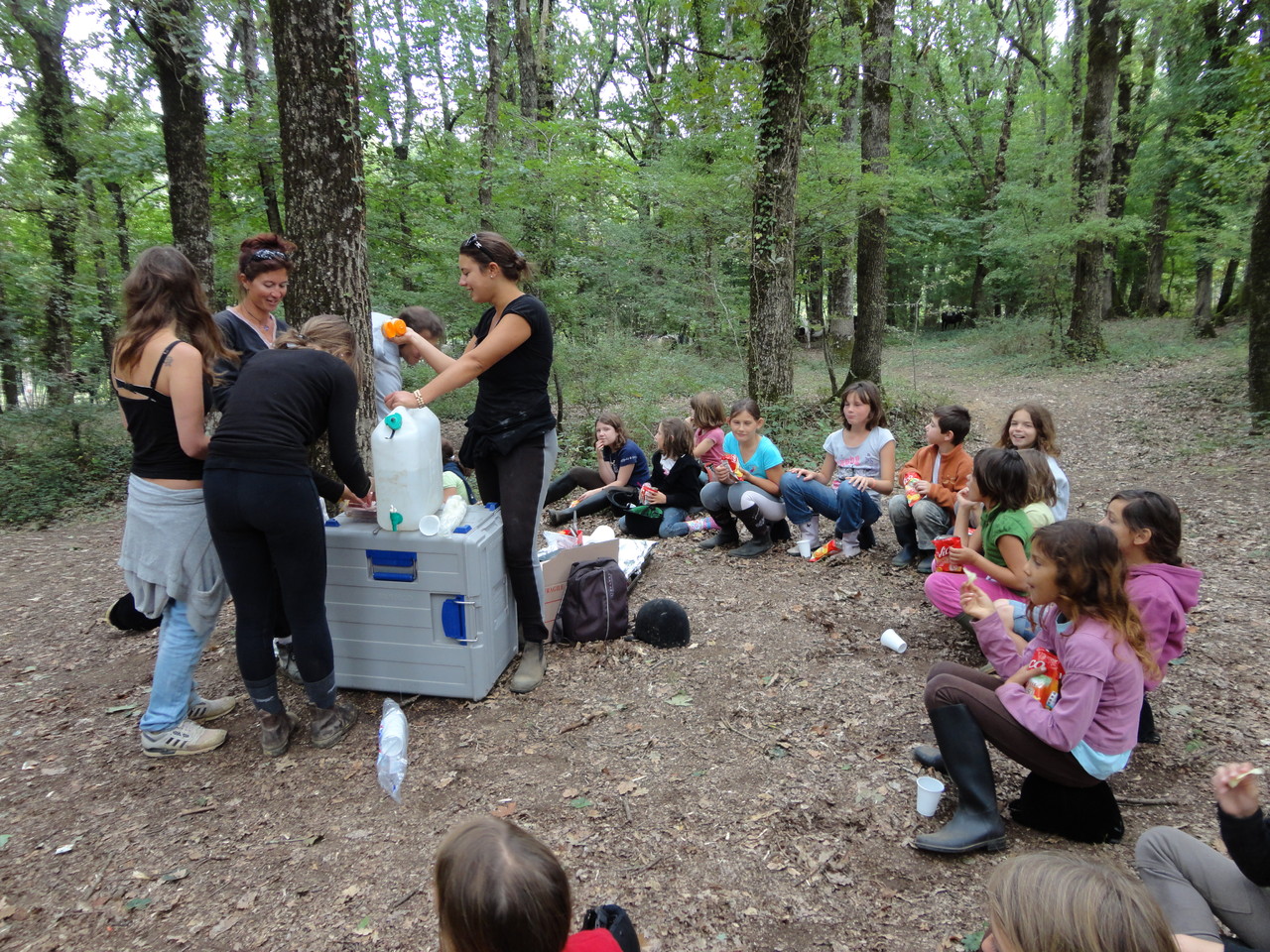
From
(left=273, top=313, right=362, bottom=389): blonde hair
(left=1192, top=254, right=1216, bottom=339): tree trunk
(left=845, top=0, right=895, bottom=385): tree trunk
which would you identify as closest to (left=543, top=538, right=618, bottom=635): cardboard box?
Result: (left=273, top=313, right=362, bottom=389): blonde hair

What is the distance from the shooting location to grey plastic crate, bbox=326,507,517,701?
3.18m

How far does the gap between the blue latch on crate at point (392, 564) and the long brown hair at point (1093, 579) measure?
8.11 ft

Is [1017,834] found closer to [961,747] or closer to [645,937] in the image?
[961,747]

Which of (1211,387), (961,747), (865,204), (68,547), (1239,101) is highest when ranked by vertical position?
(1239,101)

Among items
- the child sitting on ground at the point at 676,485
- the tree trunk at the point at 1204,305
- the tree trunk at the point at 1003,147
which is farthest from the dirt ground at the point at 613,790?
the tree trunk at the point at 1003,147

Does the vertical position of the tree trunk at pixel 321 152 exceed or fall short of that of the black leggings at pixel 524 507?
it exceeds it

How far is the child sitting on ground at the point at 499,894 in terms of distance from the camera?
1213 millimetres

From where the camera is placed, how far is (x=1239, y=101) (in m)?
15.0

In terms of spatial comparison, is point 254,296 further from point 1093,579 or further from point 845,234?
point 845,234

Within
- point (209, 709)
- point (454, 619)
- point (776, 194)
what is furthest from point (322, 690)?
point (776, 194)

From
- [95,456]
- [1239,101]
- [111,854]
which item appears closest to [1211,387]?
[1239,101]

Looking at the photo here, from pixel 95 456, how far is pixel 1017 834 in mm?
11276

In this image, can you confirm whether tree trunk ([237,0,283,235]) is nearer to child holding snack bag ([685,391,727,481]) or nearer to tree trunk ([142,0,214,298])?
→ tree trunk ([142,0,214,298])

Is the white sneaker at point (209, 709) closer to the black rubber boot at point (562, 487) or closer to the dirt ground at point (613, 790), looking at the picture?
the dirt ground at point (613, 790)
